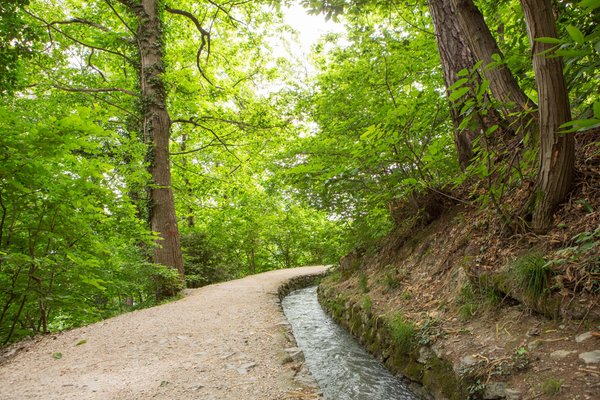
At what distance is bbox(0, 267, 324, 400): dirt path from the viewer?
2.57 meters

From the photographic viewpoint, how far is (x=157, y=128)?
8312 mm

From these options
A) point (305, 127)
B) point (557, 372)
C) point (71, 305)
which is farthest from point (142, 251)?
point (557, 372)

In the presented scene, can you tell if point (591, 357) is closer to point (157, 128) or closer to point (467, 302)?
point (467, 302)

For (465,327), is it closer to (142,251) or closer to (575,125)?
(575,125)

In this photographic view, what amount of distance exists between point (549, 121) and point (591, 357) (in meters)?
1.59

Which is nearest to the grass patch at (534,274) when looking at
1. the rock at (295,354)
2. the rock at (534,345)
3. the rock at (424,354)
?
the rock at (534,345)

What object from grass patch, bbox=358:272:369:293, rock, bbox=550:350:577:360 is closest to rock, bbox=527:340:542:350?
rock, bbox=550:350:577:360

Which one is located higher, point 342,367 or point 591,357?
point 591,357

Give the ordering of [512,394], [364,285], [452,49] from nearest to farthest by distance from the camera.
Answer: [512,394] → [452,49] → [364,285]

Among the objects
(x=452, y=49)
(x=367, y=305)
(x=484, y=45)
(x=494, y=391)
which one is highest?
(x=452, y=49)

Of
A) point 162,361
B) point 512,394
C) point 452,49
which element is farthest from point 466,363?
point 452,49

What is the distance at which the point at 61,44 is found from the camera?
9.56 m

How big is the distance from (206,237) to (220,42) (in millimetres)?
7246

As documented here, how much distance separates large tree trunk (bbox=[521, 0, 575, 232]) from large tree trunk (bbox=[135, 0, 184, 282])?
7454 mm
